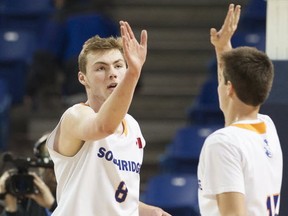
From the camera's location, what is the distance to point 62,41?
10109 mm

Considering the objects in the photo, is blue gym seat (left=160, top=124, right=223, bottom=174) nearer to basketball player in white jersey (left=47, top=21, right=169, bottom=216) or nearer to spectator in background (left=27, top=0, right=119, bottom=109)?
spectator in background (left=27, top=0, right=119, bottom=109)

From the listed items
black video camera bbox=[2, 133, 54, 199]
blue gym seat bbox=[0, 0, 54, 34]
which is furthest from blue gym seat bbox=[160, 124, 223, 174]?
black video camera bbox=[2, 133, 54, 199]

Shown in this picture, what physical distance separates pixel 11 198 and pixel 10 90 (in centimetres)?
331

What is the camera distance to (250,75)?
14.1ft

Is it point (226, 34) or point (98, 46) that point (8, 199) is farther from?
point (226, 34)

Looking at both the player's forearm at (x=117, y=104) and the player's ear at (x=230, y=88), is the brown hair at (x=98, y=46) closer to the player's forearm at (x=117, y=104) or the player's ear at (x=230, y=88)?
the player's forearm at (x=117, y=104)

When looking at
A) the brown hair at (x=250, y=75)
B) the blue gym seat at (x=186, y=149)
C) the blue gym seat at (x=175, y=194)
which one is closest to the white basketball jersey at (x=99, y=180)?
the brown hair at (x=250, y=75)

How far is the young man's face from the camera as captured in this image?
4.73 m

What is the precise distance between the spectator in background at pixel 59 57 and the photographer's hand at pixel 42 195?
324 cm

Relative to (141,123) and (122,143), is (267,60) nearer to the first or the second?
(122,143)

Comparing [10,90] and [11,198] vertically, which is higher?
[10,90]

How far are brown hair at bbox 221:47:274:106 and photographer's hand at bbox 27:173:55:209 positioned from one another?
2501 millimetres

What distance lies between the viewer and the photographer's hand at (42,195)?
21.6 ft

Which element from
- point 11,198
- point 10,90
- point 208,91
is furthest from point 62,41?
point 11,198
